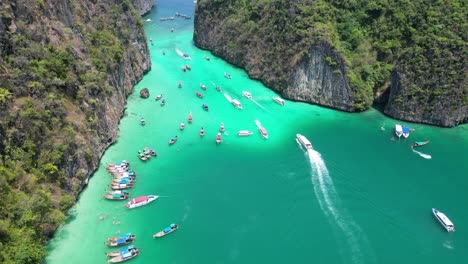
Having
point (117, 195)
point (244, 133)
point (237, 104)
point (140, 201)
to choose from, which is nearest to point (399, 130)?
point (244, 133)

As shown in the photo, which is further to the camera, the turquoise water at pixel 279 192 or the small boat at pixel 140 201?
the small boat at pixel 140 201

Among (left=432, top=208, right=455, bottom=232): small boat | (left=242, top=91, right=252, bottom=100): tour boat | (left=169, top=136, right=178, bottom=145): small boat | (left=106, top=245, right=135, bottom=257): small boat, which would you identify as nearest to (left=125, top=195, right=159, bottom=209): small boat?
(left=106, top=245, right=135, bottom=257): small boat

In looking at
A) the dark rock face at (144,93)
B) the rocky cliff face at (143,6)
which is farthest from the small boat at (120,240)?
the rocky cliff face at (143,6)

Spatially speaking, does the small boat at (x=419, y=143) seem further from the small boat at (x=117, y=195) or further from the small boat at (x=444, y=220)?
the small boat at (x=117, y=195)

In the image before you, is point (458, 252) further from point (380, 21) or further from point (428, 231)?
point (380, 21)

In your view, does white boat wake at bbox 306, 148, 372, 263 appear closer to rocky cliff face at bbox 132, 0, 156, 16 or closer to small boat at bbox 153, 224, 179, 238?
small boat at bbox 153, 224, 179, 238

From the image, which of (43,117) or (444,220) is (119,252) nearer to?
(43,117)
